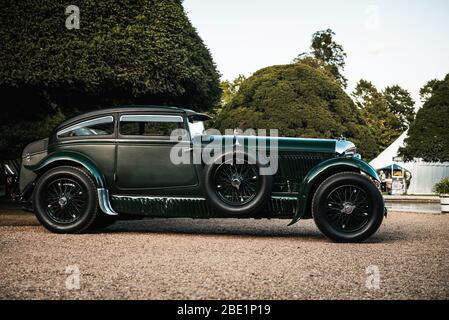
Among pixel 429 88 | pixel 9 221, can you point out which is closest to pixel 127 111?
pixel 9 221

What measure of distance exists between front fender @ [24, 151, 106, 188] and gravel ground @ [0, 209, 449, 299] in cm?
81

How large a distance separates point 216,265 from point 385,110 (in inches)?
2360

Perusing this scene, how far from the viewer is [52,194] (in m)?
7.82

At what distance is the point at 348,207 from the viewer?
7012 millimetres

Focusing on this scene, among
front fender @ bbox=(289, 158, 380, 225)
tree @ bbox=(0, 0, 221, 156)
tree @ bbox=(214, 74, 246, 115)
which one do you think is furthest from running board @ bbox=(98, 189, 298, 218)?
tree @ bbox=(214, 74, 246, 115)

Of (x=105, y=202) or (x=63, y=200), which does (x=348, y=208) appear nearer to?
(x=105, y=202)

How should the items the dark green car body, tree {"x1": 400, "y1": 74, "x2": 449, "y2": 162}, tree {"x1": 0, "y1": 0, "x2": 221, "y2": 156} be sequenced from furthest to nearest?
tree {"x1": 400, "y1": 74, "x2": 449, "y2": 162} → tree {"x1": 0, "y1": 0, "x2": 221, "y2": 156} → the dark green car body

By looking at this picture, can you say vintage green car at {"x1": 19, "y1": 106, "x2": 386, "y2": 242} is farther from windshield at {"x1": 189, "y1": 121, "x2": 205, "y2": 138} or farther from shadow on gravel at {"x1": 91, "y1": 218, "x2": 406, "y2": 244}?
shadow on gravel at {"x1": 91, "y1": 218, "x2": 406, "y2": 244}

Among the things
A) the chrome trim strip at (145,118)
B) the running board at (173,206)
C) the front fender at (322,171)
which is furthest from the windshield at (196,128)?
the front fender at (322,171)

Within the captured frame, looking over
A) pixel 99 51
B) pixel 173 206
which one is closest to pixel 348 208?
pixel 173 206

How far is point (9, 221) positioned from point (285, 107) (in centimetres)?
2344

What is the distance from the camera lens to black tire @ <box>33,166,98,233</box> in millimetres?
7668
